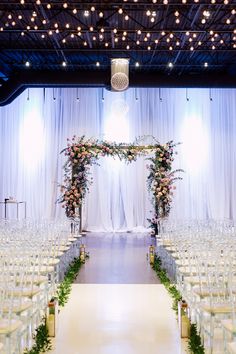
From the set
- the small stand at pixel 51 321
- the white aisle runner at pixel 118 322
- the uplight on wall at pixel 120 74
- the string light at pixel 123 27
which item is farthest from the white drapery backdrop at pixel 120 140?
the small stand at pixel 51 321

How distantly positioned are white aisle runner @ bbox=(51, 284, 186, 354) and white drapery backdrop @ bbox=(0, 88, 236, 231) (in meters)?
9.94

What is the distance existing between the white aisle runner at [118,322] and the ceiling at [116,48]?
6169 millimetres

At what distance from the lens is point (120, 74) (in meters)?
12.2

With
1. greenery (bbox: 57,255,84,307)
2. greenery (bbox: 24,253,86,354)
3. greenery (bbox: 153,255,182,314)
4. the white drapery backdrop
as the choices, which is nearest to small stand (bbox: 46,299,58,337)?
greenery (bbox: 24,253,86,354)

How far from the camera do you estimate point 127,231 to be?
17.7 m

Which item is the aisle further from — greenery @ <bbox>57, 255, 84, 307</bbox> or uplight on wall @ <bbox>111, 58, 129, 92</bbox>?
uplight on wall @ <bbox>111, 58, 129, 92</bbox>

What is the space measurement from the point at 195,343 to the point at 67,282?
3.72 m

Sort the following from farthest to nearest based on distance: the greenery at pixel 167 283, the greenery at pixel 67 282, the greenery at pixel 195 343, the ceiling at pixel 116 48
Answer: the ceiling at pixel 116 48 < the greenery at pixel 67 282 < the greenery at pixel 167 283 < the greenery at pixel 195 343

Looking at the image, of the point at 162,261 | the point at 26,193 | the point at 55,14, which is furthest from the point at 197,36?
the point at 26,193

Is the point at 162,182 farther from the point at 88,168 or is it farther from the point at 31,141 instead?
the point at 31,141

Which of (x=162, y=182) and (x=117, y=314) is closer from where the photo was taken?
(x=117, y=314)

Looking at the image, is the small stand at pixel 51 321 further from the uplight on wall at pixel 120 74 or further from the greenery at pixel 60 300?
the uplight on wall at pixel 120 74

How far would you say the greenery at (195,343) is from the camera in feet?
15.3

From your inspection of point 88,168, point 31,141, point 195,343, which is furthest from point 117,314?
point 31,141
